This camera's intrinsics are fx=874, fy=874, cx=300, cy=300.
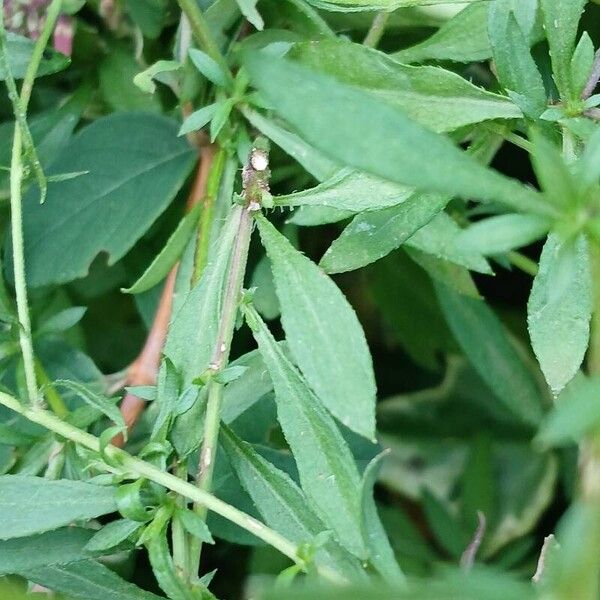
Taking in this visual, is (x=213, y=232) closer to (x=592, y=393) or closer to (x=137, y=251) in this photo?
(x=137, y=251)

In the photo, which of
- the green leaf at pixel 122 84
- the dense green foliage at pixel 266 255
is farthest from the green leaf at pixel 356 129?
the green leaf at pixel 122 84

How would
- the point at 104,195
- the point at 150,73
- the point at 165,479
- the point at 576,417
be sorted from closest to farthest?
the point at 576,417 → the point at 165,479 → the point at 150,73 → the point at 104,195

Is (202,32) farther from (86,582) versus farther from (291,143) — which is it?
(86,582)

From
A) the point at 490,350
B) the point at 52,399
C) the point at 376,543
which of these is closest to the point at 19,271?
the point at 52,399

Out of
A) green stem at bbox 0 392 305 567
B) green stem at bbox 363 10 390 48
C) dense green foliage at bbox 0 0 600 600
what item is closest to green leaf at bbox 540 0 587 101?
dense green foliage at bbox 0 0 600 600

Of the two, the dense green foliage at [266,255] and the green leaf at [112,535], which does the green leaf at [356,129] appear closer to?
the dense green foliage at [266,255]

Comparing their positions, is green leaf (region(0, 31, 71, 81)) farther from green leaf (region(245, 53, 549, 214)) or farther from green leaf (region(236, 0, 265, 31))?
green leaf (region(245, 53, 549, 214))

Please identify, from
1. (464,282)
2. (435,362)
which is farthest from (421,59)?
(435,362)
